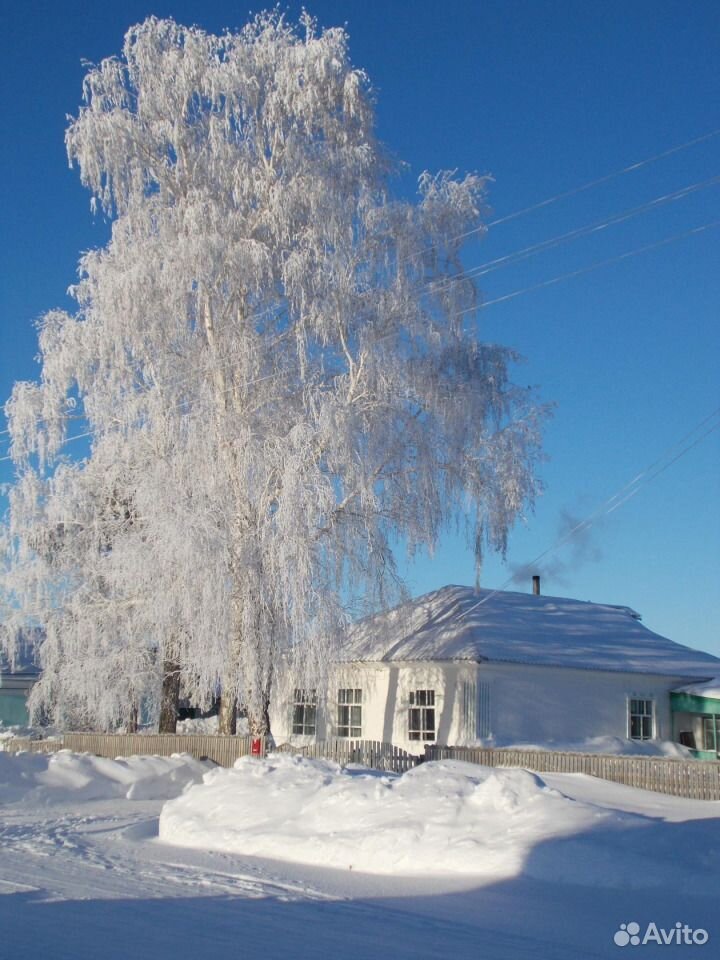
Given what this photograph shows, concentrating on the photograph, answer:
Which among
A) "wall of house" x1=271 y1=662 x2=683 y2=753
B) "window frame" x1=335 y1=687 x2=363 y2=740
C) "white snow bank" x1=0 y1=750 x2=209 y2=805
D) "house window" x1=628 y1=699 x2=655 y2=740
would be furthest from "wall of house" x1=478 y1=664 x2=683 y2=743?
"white snow bank" x1=0 y1=750 x2=209 y2=805

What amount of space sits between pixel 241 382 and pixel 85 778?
9.69 meters

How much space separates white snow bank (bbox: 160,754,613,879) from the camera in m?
11.7

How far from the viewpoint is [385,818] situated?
1295cm

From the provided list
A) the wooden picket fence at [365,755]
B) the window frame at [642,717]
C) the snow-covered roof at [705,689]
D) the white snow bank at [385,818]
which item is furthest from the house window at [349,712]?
the white snow bank at [385,818]

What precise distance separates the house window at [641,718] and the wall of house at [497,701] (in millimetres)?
186

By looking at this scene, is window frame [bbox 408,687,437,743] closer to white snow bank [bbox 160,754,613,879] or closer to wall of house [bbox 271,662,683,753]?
wall of house [bbox 271,662,683,753]

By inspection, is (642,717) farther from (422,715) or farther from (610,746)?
(422,715)

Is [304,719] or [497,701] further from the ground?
[497,701]

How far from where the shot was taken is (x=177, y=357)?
2528 centimetres

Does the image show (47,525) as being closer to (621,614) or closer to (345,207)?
(345,207)

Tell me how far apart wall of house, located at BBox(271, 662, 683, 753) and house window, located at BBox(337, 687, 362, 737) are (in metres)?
0.17

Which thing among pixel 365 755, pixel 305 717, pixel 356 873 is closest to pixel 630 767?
pixel 365 755

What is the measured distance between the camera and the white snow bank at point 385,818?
11.7 meters

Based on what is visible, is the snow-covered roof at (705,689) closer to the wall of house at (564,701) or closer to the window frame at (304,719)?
the wall of house at (564,701)
